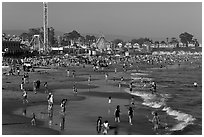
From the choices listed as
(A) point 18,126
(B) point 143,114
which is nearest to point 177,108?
(B) point 143,114

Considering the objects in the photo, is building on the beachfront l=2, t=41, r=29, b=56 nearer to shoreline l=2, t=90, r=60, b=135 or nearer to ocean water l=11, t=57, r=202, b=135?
ocean water l=11, t=57, r=202, b=135

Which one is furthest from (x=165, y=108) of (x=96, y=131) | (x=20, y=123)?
(x=20, y=123)

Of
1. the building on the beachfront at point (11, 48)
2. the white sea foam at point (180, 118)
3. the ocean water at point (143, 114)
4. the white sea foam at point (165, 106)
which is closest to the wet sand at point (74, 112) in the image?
the ocean water at point (143, 114)

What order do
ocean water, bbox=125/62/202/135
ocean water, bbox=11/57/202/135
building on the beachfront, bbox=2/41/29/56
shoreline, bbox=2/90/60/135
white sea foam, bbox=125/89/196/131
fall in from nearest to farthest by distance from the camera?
shoreline, bbox=2/90/60/135 → ocean water, bbox=11/57/202/135 → ocean water, bbox=125/62/202/135 → white sea foam, bbox=125/89/196/131 → building on the beachfront, bbox=2/41/29/56

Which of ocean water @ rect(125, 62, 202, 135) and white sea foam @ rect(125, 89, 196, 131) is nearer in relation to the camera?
ocean water @ rect(125, 62, 202, 135)

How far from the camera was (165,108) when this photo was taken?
22375 mm

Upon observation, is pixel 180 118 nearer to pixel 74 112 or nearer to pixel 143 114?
pixel 143 114

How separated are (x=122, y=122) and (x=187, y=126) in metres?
3.14

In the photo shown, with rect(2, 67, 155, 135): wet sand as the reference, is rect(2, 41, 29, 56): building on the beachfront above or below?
above

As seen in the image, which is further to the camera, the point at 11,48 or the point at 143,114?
the point at 11,48

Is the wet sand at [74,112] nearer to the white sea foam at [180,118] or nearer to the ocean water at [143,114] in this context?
the ocean water at [143,114]

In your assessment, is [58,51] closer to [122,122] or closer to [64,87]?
[64,87]

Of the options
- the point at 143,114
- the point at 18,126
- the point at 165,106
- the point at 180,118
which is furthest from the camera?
the point at 165,106

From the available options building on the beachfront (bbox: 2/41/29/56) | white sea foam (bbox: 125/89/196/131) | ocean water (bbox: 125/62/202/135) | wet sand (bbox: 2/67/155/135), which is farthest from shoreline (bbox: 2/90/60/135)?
building on the beachfront (bbox: 2/41/29/56)
